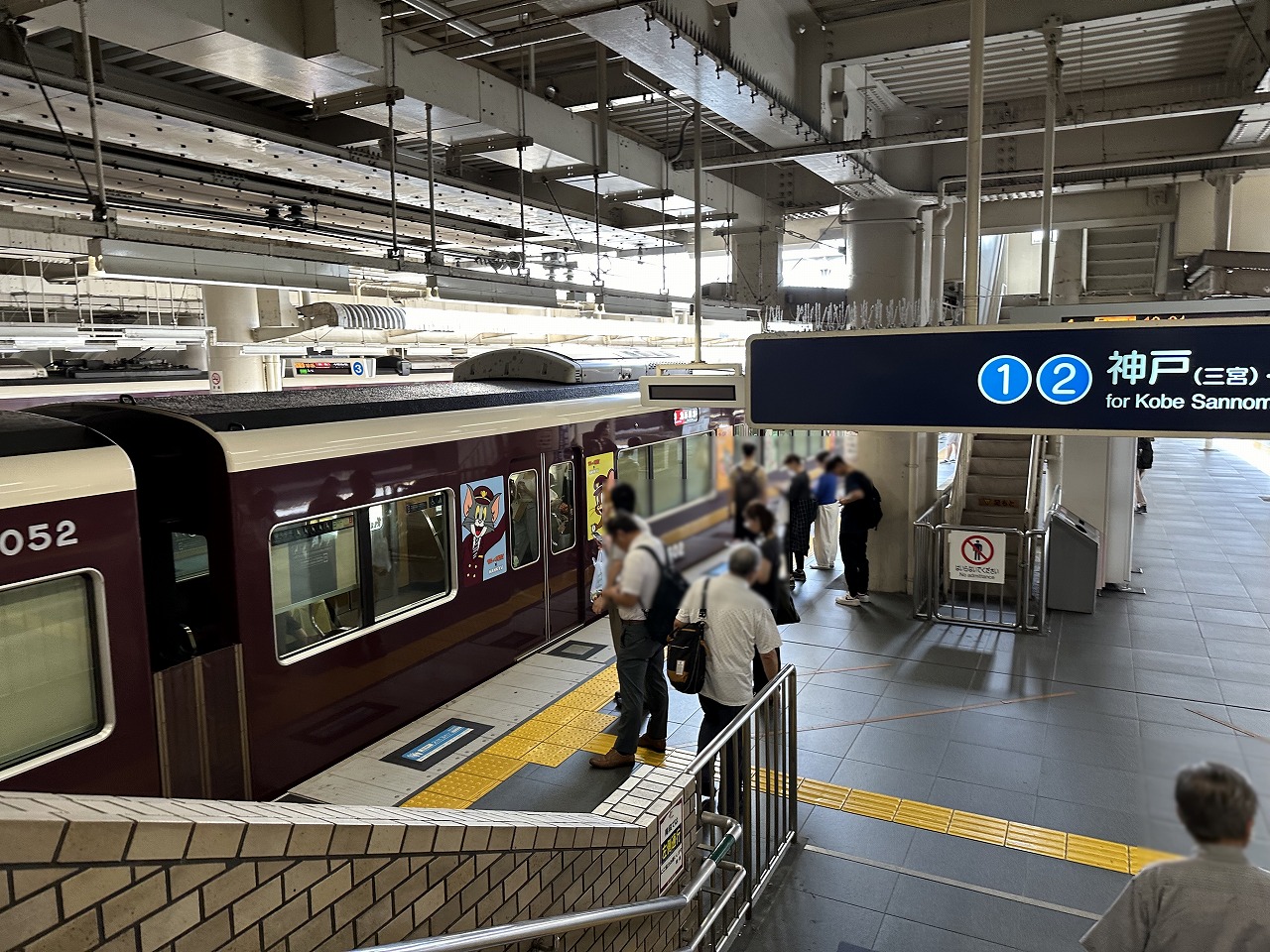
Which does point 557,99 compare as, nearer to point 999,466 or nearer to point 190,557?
point 190,557

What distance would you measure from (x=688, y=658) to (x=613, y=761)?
4.78ft

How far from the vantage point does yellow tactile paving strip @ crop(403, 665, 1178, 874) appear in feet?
16.3

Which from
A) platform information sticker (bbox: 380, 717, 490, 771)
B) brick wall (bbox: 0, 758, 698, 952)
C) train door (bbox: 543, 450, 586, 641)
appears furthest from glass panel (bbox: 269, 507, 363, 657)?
brick wall (bbox: 0, 758, 698, 952)

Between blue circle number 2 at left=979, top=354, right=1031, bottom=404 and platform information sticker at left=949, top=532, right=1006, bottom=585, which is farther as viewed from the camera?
platform information sticker at left=949, top=532, right=1006, bottom=585

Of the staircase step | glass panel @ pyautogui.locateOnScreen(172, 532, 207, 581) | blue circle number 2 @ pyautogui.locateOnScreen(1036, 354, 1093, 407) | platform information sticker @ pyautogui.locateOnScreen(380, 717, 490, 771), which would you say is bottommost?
platform information sticker @ pyautogui.locateOnScreen(380, 717, 490, 771)

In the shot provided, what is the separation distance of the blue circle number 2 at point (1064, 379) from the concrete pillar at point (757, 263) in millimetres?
8342

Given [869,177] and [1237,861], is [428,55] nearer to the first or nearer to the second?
[869,177]

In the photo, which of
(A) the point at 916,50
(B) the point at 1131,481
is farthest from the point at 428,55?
(B) the point at 1131,481

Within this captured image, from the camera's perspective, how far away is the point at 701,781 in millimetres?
4328

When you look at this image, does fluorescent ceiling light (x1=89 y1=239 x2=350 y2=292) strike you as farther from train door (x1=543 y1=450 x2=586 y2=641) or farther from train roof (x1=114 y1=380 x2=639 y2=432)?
train door (x1=543 y1=450 x2=586 y2=641)

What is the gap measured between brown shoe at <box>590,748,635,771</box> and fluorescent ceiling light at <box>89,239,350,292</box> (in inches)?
146

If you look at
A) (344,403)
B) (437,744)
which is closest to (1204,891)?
(437,744)

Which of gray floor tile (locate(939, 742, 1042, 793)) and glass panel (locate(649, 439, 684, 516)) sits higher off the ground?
glass panel (locate(649, 439, 684, 516))

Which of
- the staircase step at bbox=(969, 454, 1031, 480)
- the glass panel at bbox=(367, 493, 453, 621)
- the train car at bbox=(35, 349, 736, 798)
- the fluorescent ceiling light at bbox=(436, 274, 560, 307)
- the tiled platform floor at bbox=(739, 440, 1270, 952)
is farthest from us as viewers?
the staircase step at bbox=(969, 454, 1031, 480)
